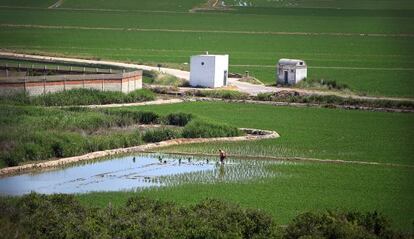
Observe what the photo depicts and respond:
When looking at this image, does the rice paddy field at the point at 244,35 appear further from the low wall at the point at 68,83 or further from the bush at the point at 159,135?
the bush at the point at 159,135

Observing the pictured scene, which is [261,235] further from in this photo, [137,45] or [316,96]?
[137,45]

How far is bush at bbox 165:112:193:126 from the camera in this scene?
1029 inches

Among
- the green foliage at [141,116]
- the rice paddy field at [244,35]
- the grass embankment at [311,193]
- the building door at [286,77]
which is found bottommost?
the grass embankment at [311,193]

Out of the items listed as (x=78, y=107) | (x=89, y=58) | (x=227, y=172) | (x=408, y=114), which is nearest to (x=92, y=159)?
(x=227, y=172)

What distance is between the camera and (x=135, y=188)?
19062 mm

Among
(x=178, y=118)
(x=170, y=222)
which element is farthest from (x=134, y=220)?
(x=178, y=118)

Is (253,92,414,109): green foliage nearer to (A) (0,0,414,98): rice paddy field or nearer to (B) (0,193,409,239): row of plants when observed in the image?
(A) (0,0,414,98): rice paddy field

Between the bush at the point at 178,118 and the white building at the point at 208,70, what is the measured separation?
7.79m

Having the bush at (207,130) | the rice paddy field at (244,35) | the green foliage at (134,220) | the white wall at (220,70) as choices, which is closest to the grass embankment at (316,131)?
the bush at (207,130)

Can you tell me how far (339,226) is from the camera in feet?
47.3

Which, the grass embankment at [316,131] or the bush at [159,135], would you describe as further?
the bush at [159,135]

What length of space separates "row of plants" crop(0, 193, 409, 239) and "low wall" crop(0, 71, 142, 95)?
13.3 metres

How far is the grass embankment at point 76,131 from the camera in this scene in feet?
69.2

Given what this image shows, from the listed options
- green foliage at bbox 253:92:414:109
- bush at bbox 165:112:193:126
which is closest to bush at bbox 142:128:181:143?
bush at bbox 165:112:193:126
